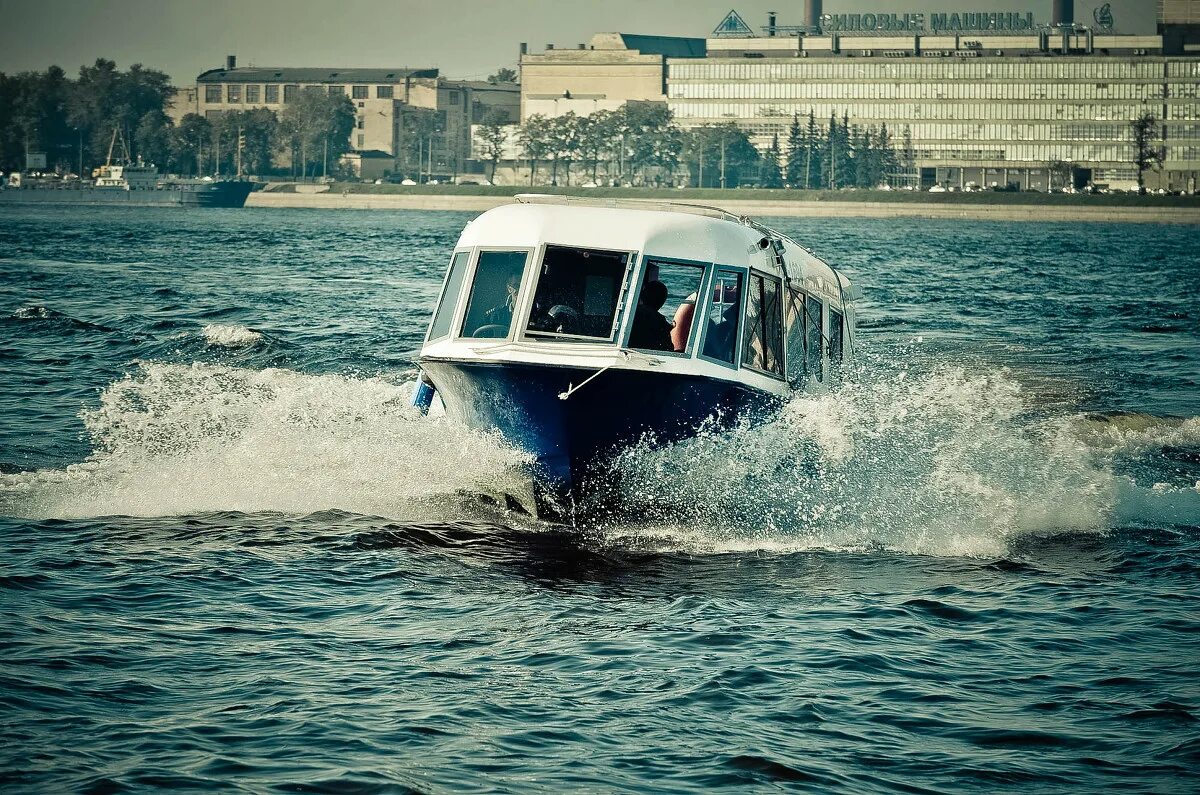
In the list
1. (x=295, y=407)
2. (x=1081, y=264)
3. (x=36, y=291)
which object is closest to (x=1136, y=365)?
(x=295, y=407)

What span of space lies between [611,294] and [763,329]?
1.85 meters

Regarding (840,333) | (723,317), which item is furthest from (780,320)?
(840,333)

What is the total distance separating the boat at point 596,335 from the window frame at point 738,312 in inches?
0.6

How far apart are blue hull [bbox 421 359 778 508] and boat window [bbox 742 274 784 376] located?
0.66 metres

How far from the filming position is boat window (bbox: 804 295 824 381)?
772 inches

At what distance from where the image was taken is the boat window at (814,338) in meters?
19.6

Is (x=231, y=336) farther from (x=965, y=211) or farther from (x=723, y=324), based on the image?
(x=965, y=211)

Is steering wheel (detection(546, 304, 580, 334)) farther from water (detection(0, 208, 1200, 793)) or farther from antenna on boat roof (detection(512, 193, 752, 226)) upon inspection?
antenna on boat roof (detection(512, 193, 752, 226))

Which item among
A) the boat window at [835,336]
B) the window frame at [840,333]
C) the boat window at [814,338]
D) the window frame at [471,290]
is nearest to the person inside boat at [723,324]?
the window frame at [471,290]

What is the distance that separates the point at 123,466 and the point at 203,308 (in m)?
27.8

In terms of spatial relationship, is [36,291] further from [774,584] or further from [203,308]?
[774,584]

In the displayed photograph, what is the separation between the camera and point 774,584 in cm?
1445

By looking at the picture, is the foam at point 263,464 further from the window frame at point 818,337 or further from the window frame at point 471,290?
the window frame at point 818,337

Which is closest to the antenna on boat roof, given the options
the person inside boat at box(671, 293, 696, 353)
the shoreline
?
the person inside boat at box(671, 293, 696, 353)
